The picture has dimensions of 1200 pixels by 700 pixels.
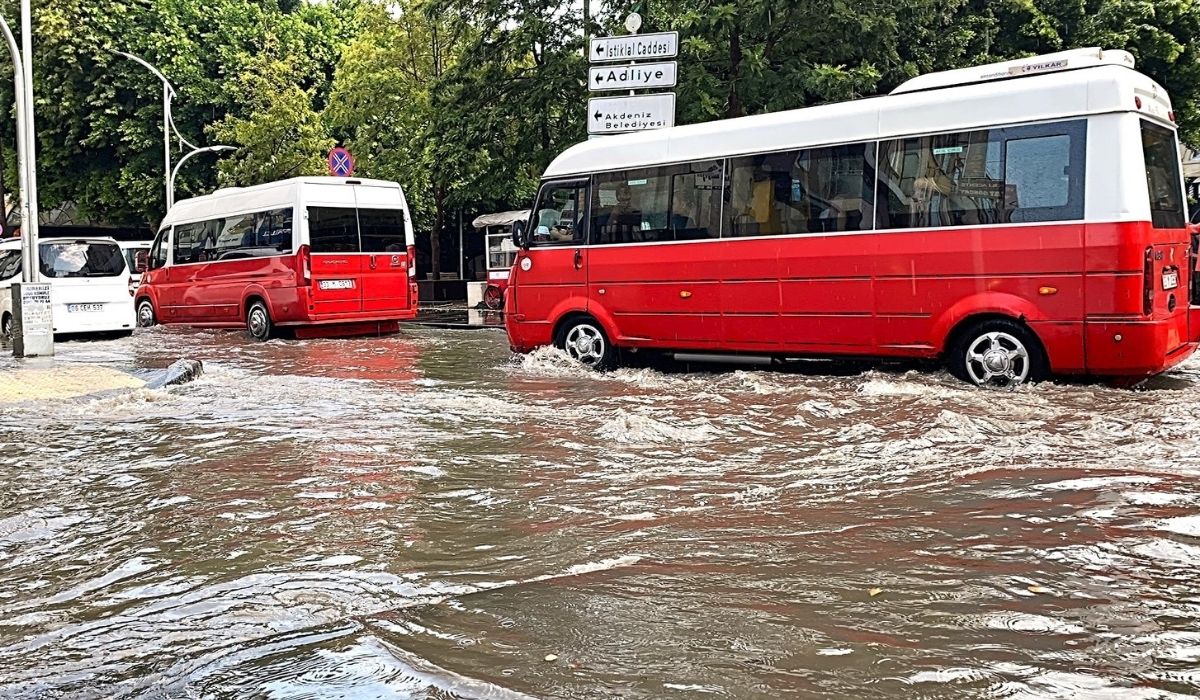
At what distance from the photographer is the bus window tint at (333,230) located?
18234 mm

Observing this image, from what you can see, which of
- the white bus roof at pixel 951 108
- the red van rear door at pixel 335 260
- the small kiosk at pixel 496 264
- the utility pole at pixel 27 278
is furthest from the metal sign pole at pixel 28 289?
the small kiosk at pixel 496 264

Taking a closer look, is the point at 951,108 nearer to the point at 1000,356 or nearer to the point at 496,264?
the point at 1000,356

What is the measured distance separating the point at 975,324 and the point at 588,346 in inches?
178

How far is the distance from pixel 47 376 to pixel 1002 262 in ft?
30.6

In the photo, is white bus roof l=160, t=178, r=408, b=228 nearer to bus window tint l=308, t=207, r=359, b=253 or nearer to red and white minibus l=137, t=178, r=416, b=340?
red and white minibus l=137, t=178, r=416, b=340

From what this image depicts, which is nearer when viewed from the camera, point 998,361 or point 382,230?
point 998,361

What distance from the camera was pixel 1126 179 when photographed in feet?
30.1

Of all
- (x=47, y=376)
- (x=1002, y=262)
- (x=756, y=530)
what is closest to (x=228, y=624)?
(x=756, y=530)

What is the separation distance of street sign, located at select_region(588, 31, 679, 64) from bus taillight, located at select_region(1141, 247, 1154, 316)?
27.1 feet

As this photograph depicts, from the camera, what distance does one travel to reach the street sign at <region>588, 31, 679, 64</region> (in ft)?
53.0

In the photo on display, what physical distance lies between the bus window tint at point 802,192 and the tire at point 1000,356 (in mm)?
1431

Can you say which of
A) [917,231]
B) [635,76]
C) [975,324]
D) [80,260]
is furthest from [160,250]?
[975,324]

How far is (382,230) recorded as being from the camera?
19125mm

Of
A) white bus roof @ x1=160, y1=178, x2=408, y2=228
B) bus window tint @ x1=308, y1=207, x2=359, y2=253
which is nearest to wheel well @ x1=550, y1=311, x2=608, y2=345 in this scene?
bus window tint @ x1=308, y1=207, x2=359, y2=253
